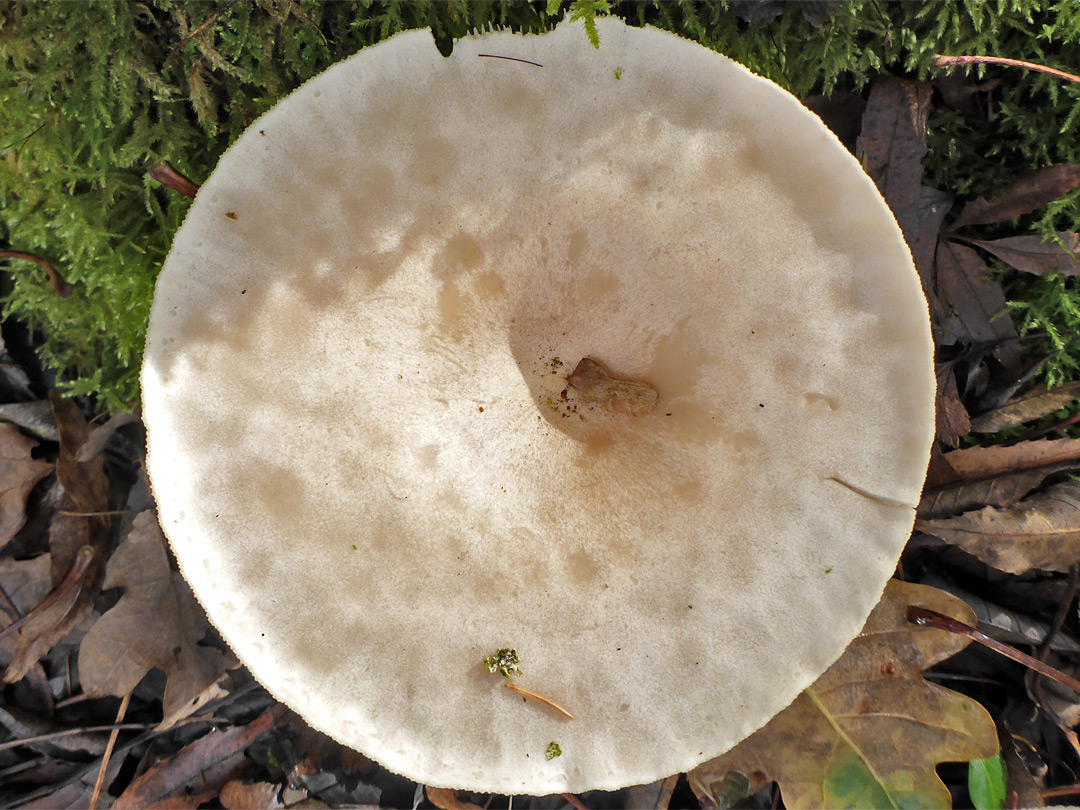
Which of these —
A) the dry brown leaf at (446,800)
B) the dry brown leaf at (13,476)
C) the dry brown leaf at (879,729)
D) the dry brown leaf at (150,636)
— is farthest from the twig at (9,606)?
the dry brown leaf at (879,729)

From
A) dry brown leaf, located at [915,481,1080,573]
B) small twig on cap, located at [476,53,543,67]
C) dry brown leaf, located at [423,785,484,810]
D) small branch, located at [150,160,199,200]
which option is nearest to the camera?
small twig on cap, located at [476,53,543,67]

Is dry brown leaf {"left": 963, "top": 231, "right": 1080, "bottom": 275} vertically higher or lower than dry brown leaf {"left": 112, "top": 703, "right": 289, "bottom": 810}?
higher

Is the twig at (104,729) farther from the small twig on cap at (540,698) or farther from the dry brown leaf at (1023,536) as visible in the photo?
the dry brown leaf at (1023,536)

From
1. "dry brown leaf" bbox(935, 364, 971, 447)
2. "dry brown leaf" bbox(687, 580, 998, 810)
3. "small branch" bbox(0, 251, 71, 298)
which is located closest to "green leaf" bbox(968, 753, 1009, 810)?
"dry brown leaf" bbox(687, 580, 998, 810)

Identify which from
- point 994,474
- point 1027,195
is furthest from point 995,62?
point 994,474

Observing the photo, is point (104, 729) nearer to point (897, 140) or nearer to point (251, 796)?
point (251, 796)

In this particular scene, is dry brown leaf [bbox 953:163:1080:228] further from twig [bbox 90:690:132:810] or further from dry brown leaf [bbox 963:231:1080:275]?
twig [bbox 90:690:132:810]

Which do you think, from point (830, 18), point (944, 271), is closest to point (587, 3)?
point (830, 18)
